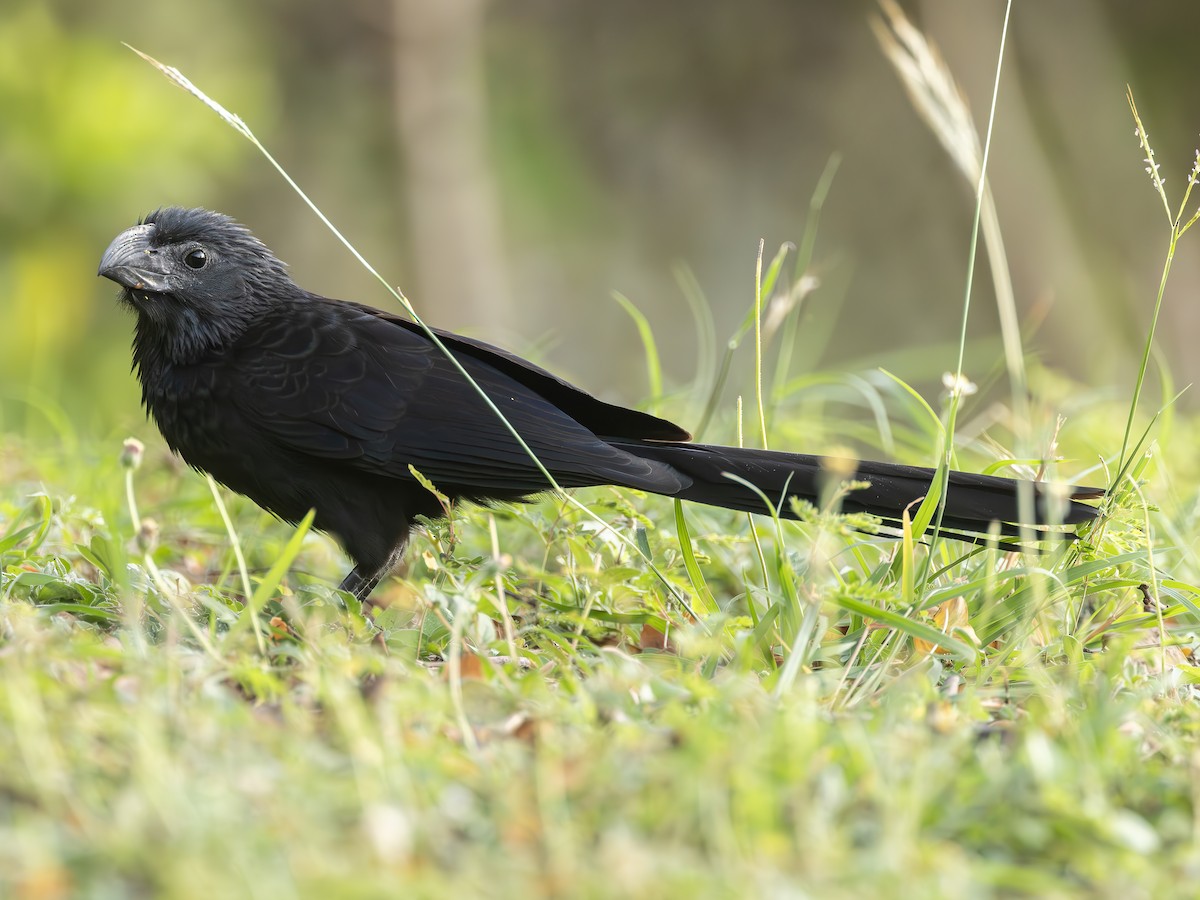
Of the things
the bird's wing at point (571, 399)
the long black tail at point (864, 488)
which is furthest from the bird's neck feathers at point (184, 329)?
the long black tail at point (864, 488)

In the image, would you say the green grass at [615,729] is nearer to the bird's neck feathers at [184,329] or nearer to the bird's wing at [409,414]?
the bird's wing at [409,414]

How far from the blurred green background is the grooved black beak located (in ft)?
17.2

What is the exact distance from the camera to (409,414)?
9.39 ft

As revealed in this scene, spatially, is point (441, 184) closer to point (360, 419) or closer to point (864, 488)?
point (360, 419)

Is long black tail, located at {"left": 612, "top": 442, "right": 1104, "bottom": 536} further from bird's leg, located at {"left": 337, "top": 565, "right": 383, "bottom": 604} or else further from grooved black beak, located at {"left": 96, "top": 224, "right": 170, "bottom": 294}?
grooved black beak, located at {"left": 96, "top": 224, "right": 170, "bottom": 294}

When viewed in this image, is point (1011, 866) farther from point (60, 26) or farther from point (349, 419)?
point (60, 26)

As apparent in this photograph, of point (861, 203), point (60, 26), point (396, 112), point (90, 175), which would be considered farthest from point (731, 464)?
point (861, 203)

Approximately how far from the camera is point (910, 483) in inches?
97.8

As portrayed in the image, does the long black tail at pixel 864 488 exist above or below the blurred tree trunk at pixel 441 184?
below

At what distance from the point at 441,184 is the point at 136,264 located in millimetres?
7396

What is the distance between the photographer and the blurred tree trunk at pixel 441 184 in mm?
10242

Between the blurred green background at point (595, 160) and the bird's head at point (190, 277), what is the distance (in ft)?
16.5

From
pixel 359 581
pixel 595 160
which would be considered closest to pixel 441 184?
pixel 595 160

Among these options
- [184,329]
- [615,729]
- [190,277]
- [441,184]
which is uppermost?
[441,184]
